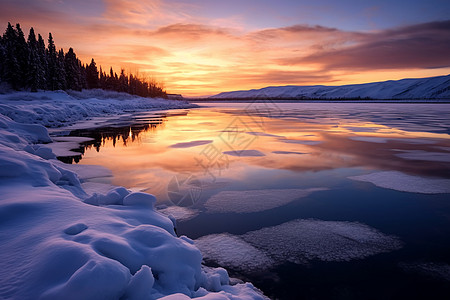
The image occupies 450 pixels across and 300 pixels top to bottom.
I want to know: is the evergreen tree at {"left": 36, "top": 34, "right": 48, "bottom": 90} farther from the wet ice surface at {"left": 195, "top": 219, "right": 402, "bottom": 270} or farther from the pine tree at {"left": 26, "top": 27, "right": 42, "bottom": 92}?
the wet ice surface at {"left": 195, "top": 219, "right": 402, "bottom": 270}

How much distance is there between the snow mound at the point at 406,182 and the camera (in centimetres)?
648

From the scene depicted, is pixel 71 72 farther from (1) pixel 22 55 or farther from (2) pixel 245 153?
(2) pixel 245 153

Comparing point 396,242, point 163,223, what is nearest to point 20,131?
point 163,223

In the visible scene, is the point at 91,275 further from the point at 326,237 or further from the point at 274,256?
the point at 326,237

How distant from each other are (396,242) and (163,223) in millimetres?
3801

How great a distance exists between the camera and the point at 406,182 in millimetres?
6988

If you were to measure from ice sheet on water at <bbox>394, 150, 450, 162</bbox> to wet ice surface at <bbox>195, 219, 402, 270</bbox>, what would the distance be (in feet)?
22.7

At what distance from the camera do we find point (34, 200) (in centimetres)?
341

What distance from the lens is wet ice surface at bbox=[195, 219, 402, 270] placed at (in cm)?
383

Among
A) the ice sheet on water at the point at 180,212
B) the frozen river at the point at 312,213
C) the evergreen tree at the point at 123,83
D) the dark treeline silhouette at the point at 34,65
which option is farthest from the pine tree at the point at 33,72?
the ice sheet on water at the point at 180,212

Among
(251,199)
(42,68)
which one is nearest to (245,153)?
(251,199)

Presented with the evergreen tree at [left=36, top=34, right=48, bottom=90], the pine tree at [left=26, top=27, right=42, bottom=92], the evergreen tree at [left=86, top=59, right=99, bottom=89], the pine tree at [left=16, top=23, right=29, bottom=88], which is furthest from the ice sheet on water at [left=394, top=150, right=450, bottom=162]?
the evergreen tree at [left=86, top=59, right=99, bottom=89]

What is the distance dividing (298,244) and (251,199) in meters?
1.91

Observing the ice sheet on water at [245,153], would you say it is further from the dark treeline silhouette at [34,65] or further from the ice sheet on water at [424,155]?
the dark treeline silhouette at [34,65]
